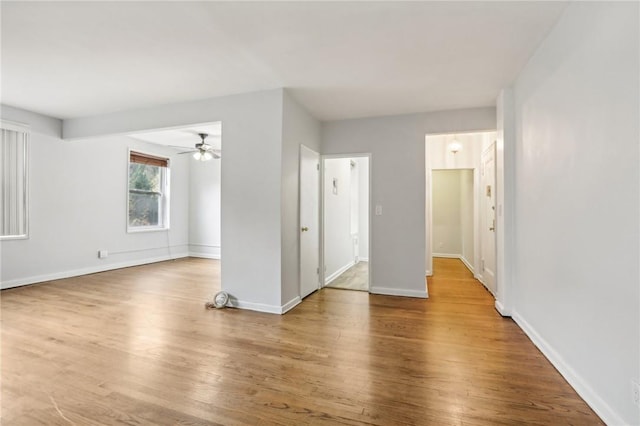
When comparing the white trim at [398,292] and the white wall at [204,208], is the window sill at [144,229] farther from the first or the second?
the white trim at [398,292]

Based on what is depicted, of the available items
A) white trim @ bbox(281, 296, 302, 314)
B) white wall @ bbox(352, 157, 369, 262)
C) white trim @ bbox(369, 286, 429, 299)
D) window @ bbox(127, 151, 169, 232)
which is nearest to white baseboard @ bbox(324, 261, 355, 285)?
white trim @ bbox(369, 286, 429, 299)

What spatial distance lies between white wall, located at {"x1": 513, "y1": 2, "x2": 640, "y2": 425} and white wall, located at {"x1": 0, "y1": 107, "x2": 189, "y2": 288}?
21.2 feet

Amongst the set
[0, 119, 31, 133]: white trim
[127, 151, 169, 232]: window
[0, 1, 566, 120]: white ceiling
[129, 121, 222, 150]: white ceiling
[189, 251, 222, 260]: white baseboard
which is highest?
[129, 121, 222, 150]: white ceiling

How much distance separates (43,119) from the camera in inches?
183

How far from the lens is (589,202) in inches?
70.9

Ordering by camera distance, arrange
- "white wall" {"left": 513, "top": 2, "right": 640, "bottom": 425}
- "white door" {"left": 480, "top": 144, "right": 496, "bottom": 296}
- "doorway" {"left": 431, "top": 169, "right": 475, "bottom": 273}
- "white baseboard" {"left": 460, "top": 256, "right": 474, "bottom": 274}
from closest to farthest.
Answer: "white wall" {"left": 513, "top": 2, "right": 640, "bottom": 425}
"white door" {"left": 480, "top": 144, "right": 496, "bottom": 296}
"white baseboard" {"left": 460, "top": 256, "right": 474, "bottom": 274}
"doorway" {"left": 431, "top": 169, "right": 475, "bottom": 273}

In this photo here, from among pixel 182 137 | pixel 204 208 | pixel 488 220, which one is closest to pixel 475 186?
pixel 488 220

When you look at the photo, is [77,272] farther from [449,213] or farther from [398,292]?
[449,213]

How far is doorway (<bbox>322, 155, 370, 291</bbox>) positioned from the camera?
4.75m

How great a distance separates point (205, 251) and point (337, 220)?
148 inches

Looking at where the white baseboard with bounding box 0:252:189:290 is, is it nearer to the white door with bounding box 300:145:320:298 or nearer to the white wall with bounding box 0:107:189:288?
the white wall with bounding box 0:107:189:288

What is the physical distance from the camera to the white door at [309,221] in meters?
3.88

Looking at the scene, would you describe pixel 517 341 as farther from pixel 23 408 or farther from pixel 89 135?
pixel 89 135

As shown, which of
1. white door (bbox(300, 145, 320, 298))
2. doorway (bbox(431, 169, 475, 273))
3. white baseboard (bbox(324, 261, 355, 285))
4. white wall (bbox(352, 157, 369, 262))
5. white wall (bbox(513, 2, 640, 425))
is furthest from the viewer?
doorway (bbox(431, 169, 475, 273))
